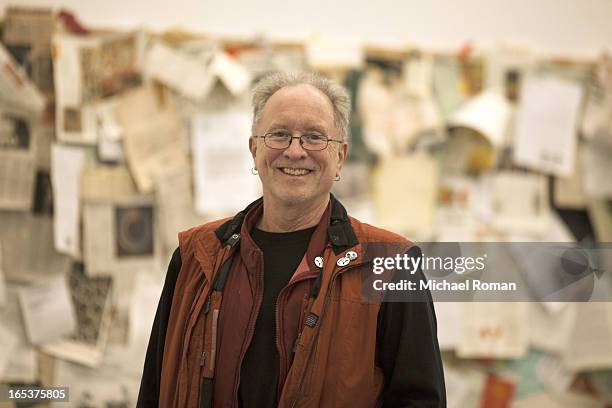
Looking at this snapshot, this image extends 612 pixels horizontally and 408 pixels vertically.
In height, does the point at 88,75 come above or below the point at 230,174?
above

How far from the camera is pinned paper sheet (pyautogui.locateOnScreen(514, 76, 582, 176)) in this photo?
2057 millimetres

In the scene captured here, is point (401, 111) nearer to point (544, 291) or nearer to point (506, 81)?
point (506, 81)

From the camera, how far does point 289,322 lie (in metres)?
0.98

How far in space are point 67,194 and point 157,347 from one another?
802mm

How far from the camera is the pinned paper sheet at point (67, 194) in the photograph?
1743 mm

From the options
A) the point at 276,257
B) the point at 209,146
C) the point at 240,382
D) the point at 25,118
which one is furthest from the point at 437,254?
the point at 25,118

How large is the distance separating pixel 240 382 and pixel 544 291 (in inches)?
22.2

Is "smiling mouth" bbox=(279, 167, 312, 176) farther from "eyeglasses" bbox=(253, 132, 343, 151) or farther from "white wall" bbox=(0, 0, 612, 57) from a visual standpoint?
"white wall" bbox=(0, 0, 612, 57)

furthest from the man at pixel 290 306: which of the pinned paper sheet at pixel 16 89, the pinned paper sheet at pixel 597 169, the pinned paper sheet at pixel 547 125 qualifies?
the pinned paper sheet at pixel 597 169

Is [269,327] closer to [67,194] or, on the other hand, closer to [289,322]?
[289,322]

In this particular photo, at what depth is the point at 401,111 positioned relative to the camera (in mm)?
1979

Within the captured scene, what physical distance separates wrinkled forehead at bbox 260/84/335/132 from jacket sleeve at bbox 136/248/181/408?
0.26m

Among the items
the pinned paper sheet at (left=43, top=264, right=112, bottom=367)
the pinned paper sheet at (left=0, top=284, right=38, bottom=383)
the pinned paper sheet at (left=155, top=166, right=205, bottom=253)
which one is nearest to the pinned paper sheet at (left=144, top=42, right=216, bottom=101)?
the pinned paper sheet at (left=155, top=166, right=205, bottom=253)

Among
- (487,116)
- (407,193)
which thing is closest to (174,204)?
(407,193)
